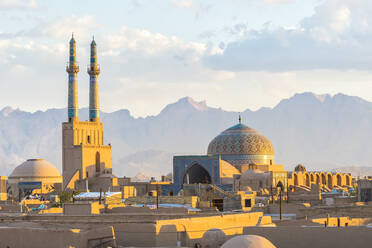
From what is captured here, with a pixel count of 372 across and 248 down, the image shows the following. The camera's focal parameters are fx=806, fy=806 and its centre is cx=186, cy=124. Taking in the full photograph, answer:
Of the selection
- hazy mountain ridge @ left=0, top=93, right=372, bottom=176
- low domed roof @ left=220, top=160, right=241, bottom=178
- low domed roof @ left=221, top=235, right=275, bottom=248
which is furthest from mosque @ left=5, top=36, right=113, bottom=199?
hazy mountain ridge @ left=0, top=93, right=372, bottom=176

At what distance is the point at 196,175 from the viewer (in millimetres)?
56781

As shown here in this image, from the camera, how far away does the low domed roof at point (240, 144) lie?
59.6 metres

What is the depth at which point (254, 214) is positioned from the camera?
18453 millimetres

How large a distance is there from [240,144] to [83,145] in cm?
1153

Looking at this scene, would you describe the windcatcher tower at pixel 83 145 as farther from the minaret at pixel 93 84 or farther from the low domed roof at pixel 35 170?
the low domed roof at pixel 35 170

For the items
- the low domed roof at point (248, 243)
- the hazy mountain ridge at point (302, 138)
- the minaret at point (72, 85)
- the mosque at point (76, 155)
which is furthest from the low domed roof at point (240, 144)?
the hazy mountain ridge at point (302, 138)

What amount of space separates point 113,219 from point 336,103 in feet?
598

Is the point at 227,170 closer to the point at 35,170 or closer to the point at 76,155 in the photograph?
the point at 76,155

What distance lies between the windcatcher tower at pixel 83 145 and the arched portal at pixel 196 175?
5524 millimetres

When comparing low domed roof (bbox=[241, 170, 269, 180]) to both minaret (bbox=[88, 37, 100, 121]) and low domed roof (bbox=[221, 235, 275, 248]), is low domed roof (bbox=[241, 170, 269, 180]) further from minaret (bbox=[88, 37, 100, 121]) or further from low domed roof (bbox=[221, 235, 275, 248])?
low domed roof (bbox=[221, 235, 275, 248])

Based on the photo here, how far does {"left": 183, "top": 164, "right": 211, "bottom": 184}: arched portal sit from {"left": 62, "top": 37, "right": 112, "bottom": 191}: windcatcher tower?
5.52 m

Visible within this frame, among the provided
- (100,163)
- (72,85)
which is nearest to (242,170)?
(100,163)

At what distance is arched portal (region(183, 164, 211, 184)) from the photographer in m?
55.5

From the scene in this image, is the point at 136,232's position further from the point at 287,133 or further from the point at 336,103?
the point at 336,103
